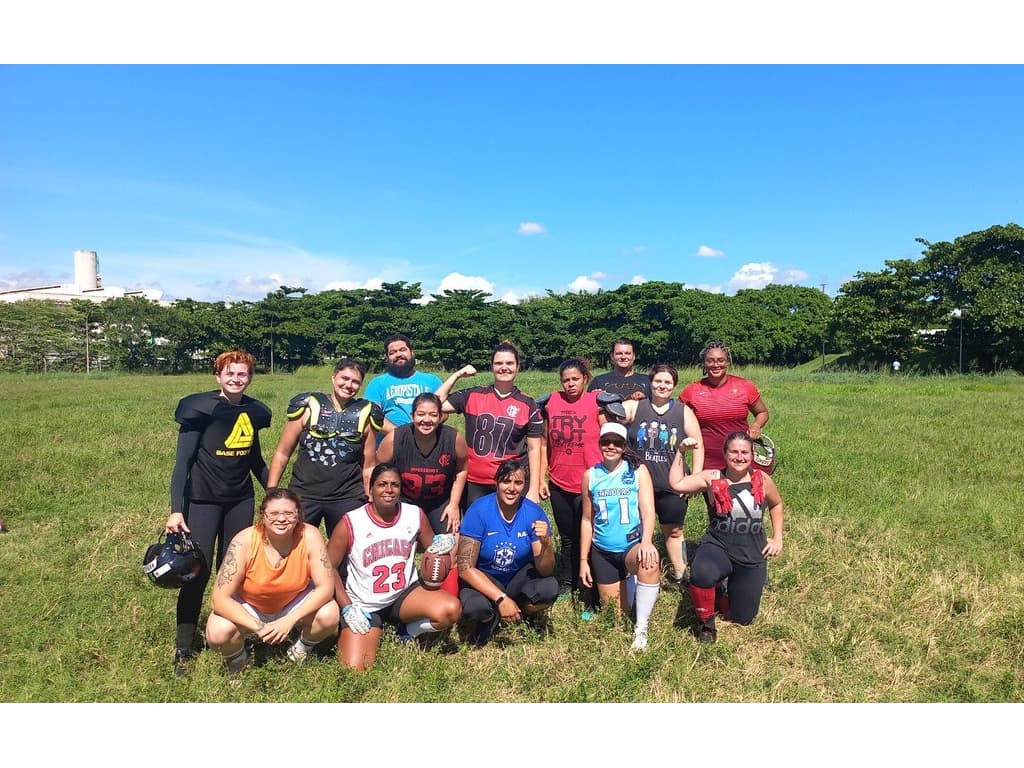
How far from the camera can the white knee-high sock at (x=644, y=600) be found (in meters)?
4.99

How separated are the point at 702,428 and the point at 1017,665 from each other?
296 centimetres

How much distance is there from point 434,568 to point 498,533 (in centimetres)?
59

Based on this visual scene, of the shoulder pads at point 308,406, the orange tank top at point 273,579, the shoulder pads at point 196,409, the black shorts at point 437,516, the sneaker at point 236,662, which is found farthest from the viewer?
the black shorts at point 437,516

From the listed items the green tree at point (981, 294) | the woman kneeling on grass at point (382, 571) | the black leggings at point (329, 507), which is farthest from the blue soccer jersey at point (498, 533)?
the green tree at point (981, 294)

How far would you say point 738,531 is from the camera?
5.33 metres

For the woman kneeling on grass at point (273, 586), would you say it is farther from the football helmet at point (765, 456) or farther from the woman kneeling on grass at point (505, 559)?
the football helmet at point (765, 456)

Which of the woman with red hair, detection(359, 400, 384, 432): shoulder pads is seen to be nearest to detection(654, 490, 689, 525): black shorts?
detection(359, 400, 384, 432): shoulder pads

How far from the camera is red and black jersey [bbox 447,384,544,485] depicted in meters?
5.61

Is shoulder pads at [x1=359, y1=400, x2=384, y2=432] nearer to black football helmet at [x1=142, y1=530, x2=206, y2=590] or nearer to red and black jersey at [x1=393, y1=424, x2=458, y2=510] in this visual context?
red and black jersey at [x1=393, y1=424, x2=458, y2=510]

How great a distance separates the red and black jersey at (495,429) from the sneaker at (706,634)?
205 centimetres

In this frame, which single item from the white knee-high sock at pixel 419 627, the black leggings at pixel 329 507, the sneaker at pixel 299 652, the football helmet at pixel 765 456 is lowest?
the sneaker at pixel 299 652

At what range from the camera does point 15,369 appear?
48344mm

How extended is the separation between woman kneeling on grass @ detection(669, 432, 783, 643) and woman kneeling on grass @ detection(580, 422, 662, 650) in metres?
0.44

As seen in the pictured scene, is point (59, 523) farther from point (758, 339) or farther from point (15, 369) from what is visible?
point (758, 339)
